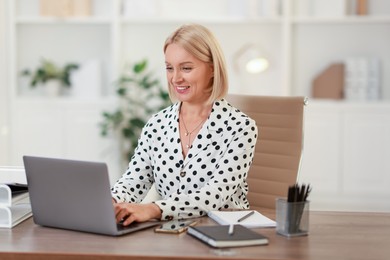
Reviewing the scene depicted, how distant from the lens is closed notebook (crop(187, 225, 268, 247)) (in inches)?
70.3

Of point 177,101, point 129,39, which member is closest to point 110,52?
point 129,39

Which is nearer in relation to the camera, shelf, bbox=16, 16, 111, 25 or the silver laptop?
the silver laptop


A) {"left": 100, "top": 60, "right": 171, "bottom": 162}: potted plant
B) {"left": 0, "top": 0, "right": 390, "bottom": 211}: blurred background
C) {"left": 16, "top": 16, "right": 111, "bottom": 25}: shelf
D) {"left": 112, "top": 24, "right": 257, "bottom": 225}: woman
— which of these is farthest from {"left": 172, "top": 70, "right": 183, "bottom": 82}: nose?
{"left": 16, "top": 16, "right": 111, "bottom": 25}: shelf

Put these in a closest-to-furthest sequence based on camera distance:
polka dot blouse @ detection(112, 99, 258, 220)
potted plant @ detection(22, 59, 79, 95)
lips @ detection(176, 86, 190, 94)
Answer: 1. polka dot blouse @ detection(112, 99, 258, 220)
2. lips @ detection(176, 86, 190, 94)
3. potted plant @ detection(22, 59, 79, 95)

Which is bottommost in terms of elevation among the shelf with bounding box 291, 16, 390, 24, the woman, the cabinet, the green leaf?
the cabinet

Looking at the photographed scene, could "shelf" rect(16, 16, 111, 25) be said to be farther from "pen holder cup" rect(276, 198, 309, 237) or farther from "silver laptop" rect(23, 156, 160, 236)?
"pen holder cup" rect(276, 198, 309, 237)

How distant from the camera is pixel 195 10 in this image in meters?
5.81

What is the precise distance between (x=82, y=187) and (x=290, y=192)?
0.55 meters

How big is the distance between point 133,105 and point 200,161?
3.37 m

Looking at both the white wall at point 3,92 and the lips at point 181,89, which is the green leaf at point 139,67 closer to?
the white wall at point 3,92

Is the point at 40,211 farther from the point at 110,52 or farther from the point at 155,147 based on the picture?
the point at 110,52

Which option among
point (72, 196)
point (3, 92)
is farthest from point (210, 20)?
point (72, 196)

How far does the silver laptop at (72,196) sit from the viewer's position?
1877 millimetres

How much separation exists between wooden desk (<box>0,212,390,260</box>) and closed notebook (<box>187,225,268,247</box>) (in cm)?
2
